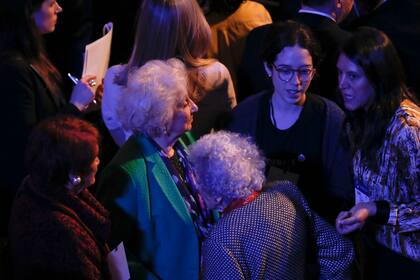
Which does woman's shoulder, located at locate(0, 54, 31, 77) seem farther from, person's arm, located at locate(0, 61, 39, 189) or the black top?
the black top

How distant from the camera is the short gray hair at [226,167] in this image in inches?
83.1

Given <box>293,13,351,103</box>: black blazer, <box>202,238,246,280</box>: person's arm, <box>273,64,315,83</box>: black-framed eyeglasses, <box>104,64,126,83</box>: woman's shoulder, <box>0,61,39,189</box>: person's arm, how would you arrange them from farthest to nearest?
<box>293,13,351,103</box>: black blazer < <box>104,64,126,83</box>: woman's shoulder < <box>0,61,39,189</box>: person's arm < <box>273,64,315,83</box>: black-framed eyeglasses < <box>202,238,246,280</box>: person's arm

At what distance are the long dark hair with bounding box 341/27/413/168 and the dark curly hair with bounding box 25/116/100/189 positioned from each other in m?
1.05

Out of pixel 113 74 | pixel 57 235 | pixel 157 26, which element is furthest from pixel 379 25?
pixel 57 235

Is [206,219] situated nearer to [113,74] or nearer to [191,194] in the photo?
[191,194]

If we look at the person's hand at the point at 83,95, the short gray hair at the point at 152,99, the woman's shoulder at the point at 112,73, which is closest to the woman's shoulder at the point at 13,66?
the person's hand at the point at 83,95

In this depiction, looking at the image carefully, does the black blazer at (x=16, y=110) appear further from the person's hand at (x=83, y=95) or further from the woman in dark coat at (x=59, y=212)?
the woman in dark coat at (x=59, y=212)

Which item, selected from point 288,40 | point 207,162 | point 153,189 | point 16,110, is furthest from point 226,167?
point 16,110

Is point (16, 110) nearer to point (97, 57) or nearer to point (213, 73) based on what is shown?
point (97, 57)

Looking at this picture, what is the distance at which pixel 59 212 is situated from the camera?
6.94 ft

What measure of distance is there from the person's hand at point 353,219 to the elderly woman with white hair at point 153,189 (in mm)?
523

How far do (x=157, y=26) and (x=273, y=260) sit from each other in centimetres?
125

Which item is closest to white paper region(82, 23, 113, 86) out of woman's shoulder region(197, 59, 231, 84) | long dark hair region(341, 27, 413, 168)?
woman's shoulder region(197, 59, 231, 84)

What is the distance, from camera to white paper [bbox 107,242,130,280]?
88.0 inches
